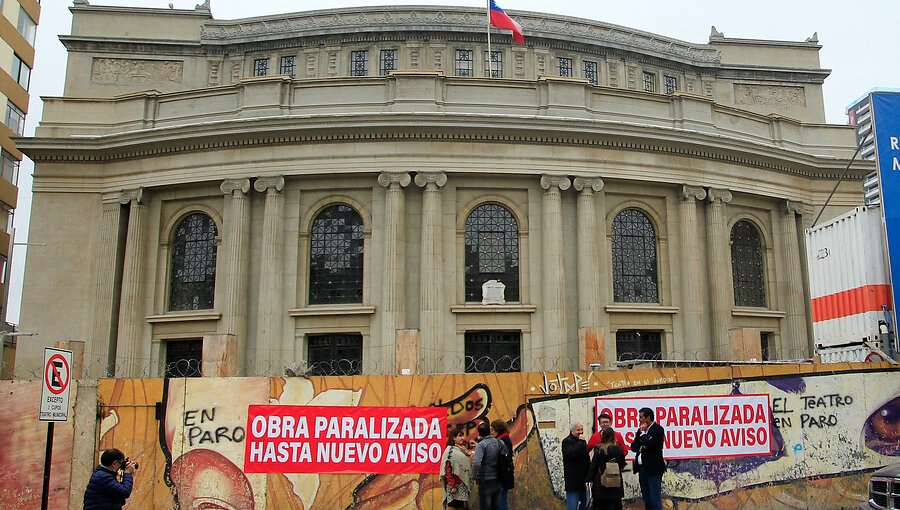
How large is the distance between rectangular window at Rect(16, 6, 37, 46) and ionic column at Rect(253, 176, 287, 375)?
27.6 meters

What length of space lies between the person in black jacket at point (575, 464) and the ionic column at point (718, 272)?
58.5 ft

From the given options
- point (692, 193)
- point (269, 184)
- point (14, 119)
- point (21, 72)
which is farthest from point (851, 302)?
point (21, 72)

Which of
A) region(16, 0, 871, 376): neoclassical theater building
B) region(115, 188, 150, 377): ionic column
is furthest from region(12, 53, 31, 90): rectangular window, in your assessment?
region(115, 188, 150, 377): ionic column

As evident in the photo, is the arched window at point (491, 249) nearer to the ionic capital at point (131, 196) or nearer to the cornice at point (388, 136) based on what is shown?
the cornice at point (388, 136)

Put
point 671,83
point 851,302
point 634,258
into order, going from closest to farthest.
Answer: point 851,302 → point 634,258 → point 671,83

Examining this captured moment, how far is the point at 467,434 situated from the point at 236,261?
1659cm

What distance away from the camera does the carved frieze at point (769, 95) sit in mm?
40188

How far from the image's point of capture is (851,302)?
20.0 meters

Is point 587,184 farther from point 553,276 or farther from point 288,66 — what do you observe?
point 288,66

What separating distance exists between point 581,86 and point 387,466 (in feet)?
64.8

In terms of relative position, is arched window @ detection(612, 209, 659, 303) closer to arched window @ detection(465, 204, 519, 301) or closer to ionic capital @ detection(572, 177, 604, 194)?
ionic capital @ detection(572, 177, 604, 194)

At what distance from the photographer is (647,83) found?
3906 cm

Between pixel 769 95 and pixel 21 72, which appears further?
pixel 21 72

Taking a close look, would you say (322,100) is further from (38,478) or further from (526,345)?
(38,478)
